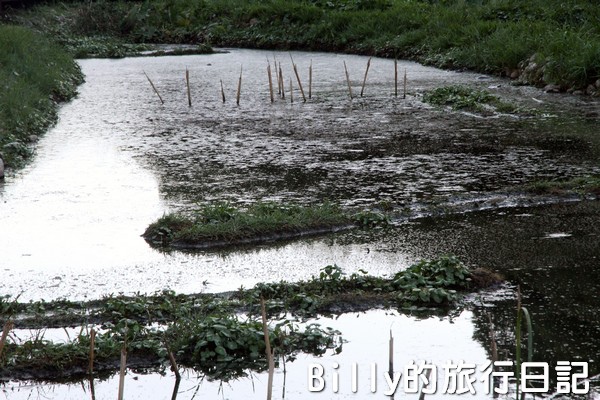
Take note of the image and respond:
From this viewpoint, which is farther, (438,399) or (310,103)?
(310,103)

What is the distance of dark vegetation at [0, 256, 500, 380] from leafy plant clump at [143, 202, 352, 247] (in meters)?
1.15

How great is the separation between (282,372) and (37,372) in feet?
4.74

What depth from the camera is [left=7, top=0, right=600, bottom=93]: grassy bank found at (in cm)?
1712

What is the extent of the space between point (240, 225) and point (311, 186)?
2.05 m

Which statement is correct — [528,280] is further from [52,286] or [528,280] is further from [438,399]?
[52,286]

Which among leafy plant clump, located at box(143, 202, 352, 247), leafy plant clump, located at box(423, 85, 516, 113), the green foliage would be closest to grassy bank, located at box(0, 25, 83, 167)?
leafy plant clump, located at box(143, 202, 352, 247)

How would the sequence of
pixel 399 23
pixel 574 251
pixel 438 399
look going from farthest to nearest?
pixel 399 23 → pixel 574 251 → pixel 438 399

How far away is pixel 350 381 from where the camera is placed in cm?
507

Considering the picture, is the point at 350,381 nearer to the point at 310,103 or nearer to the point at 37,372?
the point at 37,372

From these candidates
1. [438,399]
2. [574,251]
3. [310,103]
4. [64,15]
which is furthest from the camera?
[64,15]

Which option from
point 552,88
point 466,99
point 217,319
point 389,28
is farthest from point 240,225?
point 389,28

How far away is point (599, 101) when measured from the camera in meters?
14.8

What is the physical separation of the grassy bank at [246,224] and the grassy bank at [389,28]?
29.2 ft

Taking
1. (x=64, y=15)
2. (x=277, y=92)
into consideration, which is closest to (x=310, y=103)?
(x=277, y=92)
